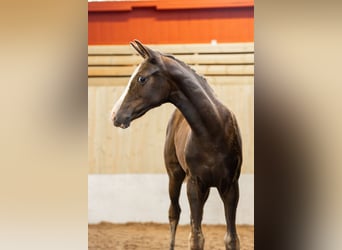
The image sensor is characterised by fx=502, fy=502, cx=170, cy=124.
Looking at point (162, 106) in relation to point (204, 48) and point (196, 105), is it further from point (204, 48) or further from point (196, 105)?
point (204, 48)

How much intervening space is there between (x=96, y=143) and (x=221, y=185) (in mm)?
473

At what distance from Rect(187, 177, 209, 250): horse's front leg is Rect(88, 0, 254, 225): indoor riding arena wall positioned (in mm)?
25

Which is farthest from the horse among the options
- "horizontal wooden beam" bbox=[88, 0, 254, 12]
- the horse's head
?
"horizontal wooden beam" bbox=[88, 0, 254, 12]

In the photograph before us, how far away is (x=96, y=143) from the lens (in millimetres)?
1814

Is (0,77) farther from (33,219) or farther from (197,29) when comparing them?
(197,29)

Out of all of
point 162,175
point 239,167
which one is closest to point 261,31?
point 239,167

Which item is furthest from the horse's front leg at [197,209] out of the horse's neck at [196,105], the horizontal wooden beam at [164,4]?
the horizontal wooden beam at [164,4]

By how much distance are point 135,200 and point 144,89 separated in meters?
0.40

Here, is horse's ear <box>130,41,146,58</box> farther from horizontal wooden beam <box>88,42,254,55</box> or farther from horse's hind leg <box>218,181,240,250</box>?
horse's hind leg <box>218,181,240,250</box>

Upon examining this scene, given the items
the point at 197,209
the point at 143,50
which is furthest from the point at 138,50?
the point at 197,209

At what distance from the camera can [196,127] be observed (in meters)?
1.75

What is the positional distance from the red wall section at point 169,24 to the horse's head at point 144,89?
0.23 feet

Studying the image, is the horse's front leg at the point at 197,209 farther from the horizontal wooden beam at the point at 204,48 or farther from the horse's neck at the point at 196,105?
the horizontal wooden beam at the point at 204,48

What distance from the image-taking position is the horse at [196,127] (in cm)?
175
